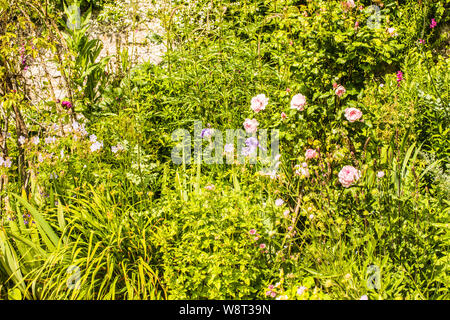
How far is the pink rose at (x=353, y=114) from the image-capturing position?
92.0 inches

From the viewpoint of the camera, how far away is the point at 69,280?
2.19 meters

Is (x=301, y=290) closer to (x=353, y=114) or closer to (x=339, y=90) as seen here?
(x=353, y=114)

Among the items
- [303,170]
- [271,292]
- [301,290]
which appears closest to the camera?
[301,290]

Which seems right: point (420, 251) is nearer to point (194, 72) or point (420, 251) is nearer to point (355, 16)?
point (355, 16)

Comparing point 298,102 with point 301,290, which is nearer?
point 301,290

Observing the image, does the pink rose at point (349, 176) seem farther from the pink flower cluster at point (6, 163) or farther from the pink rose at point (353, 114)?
the pink flower cluster at point (6, 163)

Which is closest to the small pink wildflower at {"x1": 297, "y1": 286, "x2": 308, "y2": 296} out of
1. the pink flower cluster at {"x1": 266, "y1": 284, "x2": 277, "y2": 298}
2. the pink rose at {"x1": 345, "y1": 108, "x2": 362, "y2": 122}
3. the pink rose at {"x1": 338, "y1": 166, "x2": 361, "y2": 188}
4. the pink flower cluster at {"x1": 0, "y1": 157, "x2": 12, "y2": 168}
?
the pink flower cluster at {"x1": 266, "y1": 284, "x2": 277, "y2": 298}

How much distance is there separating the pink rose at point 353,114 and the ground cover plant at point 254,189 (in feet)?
0.05

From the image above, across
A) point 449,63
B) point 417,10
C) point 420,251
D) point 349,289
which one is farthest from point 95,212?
point 417,10

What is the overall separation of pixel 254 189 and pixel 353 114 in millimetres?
926

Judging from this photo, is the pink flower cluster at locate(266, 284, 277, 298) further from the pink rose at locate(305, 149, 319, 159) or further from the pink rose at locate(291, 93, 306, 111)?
the pink rose at locate(291, 93, 306, 111)

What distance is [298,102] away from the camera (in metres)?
2.41

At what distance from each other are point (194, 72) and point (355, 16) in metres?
1.57

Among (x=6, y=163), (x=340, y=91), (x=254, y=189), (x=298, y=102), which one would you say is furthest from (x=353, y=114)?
(x=6, y=163)
